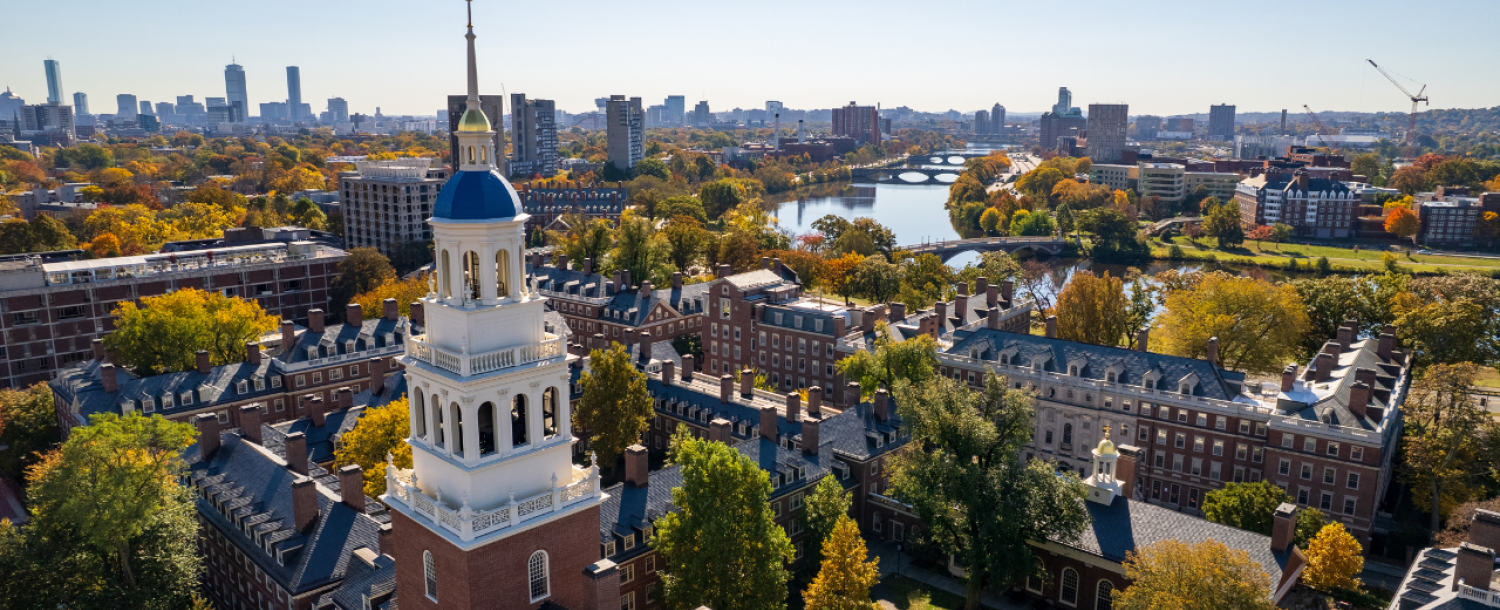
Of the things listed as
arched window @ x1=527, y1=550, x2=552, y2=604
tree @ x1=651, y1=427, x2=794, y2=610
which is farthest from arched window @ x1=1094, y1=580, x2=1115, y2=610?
arched window @ x1=527, y1=550, x2=552, y2=604

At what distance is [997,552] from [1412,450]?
31.1 m

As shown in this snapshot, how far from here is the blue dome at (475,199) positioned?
84.3 feet

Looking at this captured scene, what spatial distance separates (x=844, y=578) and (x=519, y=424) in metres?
15.5

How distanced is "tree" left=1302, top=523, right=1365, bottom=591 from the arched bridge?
11374cm

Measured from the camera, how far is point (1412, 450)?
54.7 m

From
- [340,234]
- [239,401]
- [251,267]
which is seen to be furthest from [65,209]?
[239,401]

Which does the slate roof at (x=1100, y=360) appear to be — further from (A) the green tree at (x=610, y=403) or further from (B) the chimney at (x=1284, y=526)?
(A) the green tree at (x=610, y=403)

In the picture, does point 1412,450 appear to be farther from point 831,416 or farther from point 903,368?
point 831,416

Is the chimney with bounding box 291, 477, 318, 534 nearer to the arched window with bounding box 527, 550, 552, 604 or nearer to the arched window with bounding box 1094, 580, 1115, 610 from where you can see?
the arched window with bounding box 527, 550, 552, 604

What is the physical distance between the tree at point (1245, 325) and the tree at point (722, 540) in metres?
54.1

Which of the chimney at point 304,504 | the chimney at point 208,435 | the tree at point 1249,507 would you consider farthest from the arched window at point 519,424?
the tree at point 1249,507

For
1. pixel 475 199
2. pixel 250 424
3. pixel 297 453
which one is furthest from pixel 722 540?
pixel 250 424

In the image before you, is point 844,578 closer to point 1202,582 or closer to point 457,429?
point 1202,582

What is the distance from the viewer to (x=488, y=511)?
25953 millimetres
